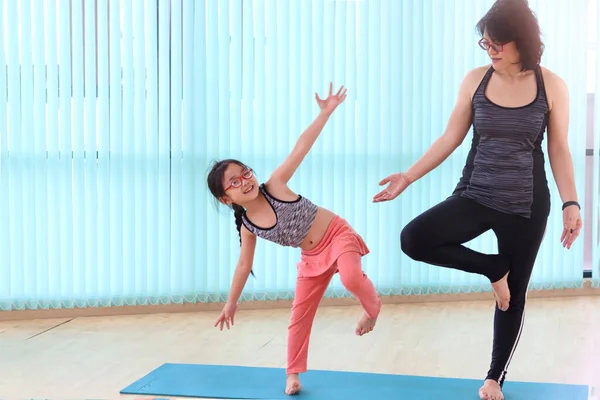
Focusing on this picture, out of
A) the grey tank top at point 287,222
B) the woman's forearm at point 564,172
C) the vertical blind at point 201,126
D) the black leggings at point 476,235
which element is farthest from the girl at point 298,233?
the vertical blind at point 201,126

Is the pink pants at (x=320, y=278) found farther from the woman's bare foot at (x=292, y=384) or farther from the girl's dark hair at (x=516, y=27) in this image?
the girl's dark hair at (x=516, y=27)

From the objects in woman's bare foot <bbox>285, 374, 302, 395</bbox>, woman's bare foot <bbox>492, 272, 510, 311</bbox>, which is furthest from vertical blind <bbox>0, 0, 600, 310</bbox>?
woman's bare foot <bbox>492, 272, 510, 311</bbox>

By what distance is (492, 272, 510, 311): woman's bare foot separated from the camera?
2.74 m

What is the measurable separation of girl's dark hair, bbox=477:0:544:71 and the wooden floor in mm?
1411

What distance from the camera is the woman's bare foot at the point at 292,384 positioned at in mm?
2992

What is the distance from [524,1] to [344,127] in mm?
2225

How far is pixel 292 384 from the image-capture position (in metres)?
3.00

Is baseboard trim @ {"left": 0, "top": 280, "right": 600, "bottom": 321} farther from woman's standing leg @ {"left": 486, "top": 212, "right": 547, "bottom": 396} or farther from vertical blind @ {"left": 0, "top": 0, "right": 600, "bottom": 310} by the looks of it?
woman's standing leg @ {"left": 486, "top": 212, "right": 547, "bottom": 396}

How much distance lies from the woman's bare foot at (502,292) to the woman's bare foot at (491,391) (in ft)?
0.96

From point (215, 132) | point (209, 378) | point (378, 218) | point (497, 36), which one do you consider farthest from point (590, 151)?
point (209, 378)

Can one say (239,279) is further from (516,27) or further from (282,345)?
(516,27)

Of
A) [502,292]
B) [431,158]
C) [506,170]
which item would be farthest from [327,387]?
[506,170]

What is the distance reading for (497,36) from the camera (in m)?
2.63

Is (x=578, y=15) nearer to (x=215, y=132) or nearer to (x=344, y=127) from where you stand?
(x=344, y=127)
